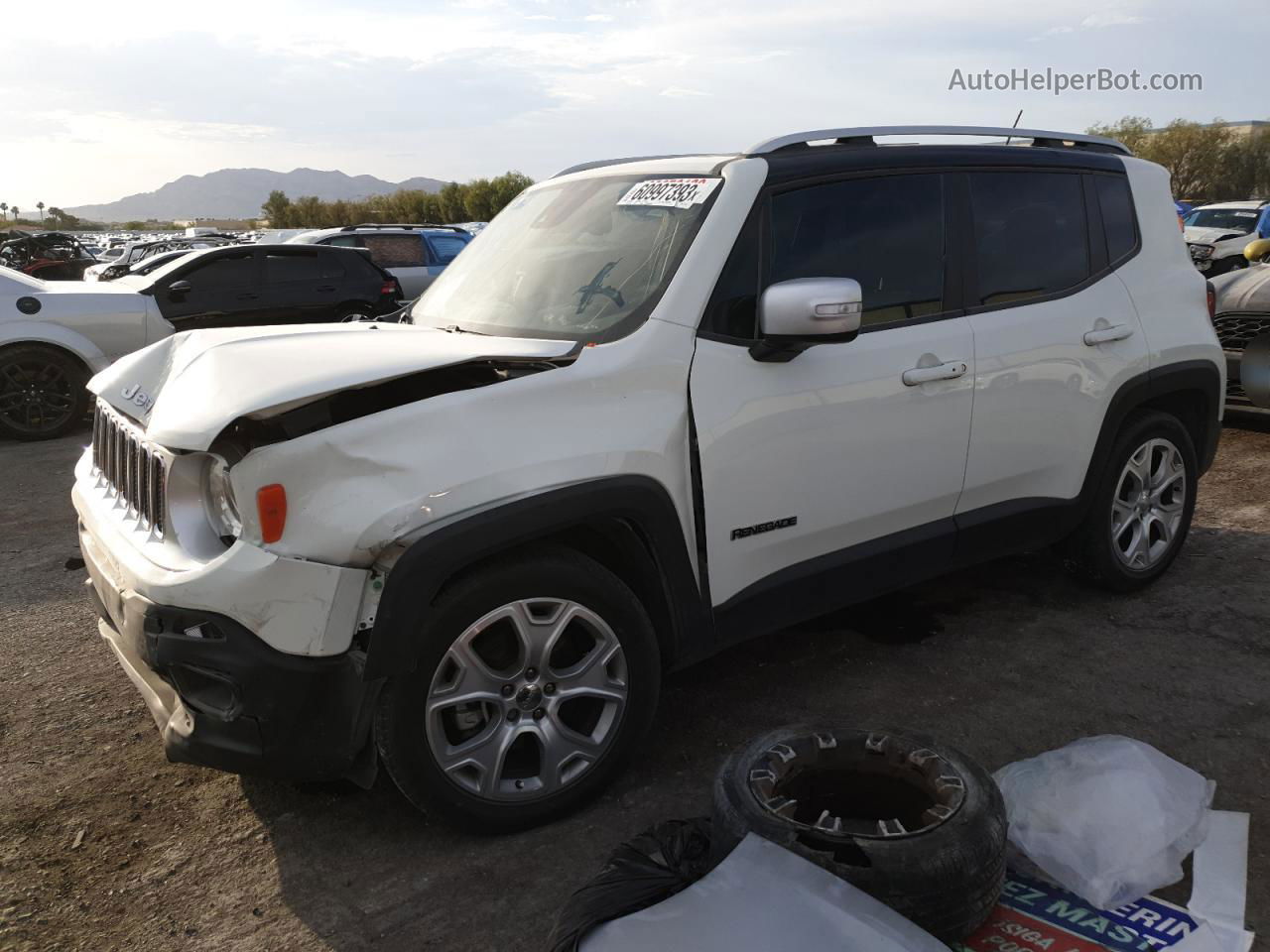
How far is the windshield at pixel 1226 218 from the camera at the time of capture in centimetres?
1820

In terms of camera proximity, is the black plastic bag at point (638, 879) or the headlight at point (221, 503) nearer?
the black plastic bag at point (638, 879)

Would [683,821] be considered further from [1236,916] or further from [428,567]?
[1236,916]

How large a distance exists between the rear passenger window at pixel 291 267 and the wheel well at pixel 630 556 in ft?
30.1

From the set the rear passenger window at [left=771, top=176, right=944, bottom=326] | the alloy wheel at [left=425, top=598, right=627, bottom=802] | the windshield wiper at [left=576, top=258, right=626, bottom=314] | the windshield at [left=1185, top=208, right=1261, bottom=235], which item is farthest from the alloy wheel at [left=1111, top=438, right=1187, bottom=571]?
the windshield at [left=1185, top=208, right=1261, bottom=235]

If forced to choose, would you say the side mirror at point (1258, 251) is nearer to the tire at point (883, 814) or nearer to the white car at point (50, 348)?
the tire at point (883, 814)

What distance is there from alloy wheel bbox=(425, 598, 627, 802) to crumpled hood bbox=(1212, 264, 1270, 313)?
6250 millimetres

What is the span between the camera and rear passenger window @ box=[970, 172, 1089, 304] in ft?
12.3

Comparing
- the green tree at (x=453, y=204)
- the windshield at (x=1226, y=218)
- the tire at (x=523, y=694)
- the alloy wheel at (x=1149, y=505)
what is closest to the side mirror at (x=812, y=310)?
the tire at (x=523, y=694)

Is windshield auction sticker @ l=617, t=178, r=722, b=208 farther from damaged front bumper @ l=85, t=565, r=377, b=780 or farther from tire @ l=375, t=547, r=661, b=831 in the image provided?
damaged front bumper @ l=85, t=565, r=377, b=780

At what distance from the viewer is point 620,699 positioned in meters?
2.87

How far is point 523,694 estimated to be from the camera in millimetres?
2740

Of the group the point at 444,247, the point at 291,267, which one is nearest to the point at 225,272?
the point at 291,267

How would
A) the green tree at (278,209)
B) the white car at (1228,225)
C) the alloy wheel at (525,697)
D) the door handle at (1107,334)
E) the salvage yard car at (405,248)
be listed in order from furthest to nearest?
the green tree at (278,209) < the white car at (1228,225) < the salvage yard car at (405,248) < the door handle at (1107,334) < the alloy wheel at (525,697)

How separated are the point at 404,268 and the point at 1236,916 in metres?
13.0
